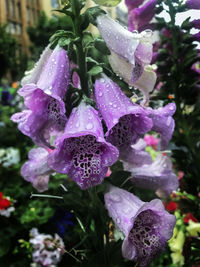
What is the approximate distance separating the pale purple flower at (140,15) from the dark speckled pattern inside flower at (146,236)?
44 centimetres

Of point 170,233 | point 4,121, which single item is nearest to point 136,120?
point 170,233

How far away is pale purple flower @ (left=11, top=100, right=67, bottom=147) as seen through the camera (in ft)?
1.92

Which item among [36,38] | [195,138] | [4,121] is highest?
[195,138]

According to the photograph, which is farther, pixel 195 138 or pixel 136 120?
pixel 195 138

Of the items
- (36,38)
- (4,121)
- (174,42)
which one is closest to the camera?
(174,42)

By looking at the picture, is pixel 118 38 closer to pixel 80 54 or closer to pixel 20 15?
pixel 80 54

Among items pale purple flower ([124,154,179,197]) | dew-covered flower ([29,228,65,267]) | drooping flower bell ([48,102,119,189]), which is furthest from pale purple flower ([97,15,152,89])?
dew-covered flower ([29,228,65,267])

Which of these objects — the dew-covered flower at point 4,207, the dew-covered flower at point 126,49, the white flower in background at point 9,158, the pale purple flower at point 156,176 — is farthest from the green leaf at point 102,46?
the white flower in background at point 9,158

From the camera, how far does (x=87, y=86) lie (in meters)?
0.63

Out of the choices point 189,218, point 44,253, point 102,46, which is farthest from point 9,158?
point 102,46

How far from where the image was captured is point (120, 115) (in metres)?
0.56

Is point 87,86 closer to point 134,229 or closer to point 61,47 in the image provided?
point 61,47

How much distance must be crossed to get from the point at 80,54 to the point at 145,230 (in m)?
0.35

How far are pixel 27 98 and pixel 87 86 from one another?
12 cm
